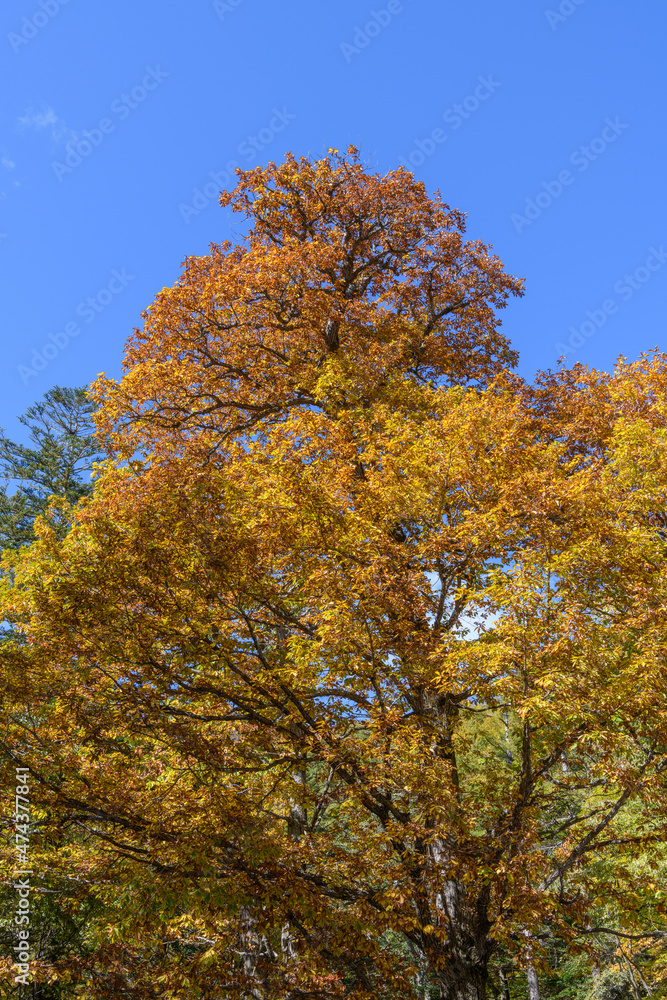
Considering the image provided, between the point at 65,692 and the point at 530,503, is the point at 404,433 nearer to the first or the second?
the point at 530,503

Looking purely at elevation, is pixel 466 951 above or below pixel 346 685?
below

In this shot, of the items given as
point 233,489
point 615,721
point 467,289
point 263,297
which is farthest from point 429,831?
point 467,289

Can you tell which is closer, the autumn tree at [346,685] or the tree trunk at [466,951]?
the autumn tree at [346,685]

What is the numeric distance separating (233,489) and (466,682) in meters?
3.03

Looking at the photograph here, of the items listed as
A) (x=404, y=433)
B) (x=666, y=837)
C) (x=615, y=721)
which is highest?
(x=404, y=433)

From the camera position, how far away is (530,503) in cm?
679

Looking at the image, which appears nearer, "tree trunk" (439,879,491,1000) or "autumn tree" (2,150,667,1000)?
"autumn tree" (2,150,667,1000)

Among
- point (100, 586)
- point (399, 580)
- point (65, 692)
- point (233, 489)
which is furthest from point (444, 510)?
point (65, 692)

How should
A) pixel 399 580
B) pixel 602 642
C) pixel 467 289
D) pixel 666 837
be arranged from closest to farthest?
pixel 602 642 → pixel 666 837 → pixel 399 580 → pixel 467 289

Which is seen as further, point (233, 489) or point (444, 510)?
point (444, 510)

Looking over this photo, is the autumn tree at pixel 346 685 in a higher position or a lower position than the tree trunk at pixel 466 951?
higher

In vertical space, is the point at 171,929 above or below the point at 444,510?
below

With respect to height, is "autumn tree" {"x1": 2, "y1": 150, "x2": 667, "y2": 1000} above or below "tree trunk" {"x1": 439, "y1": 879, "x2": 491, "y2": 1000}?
above

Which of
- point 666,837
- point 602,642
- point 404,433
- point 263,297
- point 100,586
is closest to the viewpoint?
point 602,642
